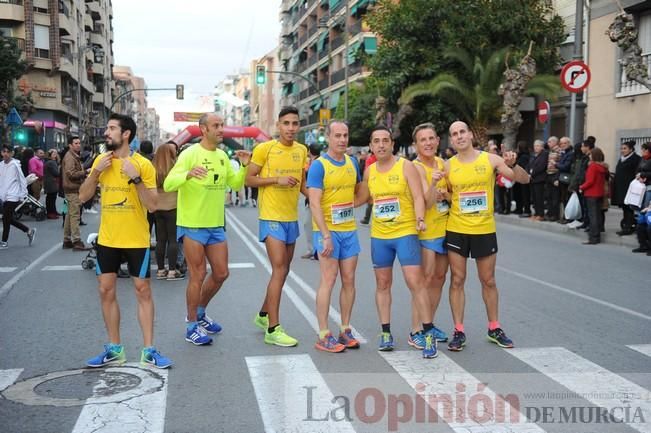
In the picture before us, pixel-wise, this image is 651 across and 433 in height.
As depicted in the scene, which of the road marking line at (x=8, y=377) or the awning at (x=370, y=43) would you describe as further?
the awning at (x=370, y=43)

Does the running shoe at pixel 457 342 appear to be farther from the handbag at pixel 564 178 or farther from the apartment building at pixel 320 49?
the apartment building at pixel 320 49

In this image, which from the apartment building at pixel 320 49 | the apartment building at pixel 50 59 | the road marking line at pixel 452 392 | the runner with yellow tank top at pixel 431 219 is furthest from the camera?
the apartment building at pixel 320 49

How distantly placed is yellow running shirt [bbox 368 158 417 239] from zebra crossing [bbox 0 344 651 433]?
1.04m

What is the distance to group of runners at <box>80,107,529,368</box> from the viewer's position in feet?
19.0

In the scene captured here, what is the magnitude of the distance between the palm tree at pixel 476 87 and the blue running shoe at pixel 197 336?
69.4 ft

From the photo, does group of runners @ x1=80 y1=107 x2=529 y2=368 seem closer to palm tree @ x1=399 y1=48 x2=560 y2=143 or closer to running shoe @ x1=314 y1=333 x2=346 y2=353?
running shoe @ x1=314 y1=333 x2=346 y2=353

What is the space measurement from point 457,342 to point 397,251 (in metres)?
0.90

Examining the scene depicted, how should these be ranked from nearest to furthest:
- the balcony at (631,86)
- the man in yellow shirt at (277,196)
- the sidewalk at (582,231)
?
the man in yellow shirt at (277,196), the sidewalk at (582,231), the balcony at (631,86)

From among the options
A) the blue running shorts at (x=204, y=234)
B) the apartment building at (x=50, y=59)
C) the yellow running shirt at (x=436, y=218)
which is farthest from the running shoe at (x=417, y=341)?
the apartment building at (x=50, y=59)

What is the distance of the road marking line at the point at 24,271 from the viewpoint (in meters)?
9.45

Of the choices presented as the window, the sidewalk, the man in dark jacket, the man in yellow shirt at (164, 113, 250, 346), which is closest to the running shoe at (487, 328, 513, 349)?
the man in yellow shirt at (164, 113, 250, 346)

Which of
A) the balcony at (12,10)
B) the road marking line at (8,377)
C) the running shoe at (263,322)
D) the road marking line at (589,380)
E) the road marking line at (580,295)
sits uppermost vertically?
the balcony at (12,10)

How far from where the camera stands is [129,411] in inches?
184

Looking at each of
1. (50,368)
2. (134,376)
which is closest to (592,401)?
(134,376)
